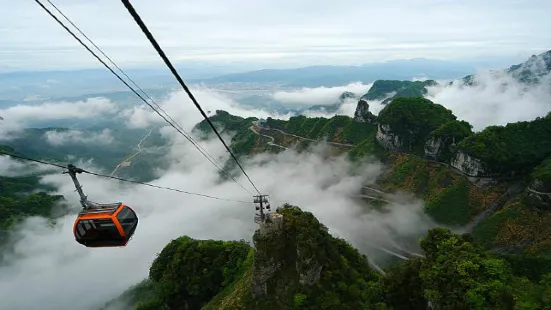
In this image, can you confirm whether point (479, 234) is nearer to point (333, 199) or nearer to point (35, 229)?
point (333, 199)

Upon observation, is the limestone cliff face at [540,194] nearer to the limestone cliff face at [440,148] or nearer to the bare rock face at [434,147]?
the limestone cliff face at [440,148]

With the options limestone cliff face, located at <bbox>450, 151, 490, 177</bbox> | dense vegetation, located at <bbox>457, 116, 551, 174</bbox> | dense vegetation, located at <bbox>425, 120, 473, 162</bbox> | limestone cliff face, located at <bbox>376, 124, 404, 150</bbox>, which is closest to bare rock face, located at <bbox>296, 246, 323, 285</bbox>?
dense vegetation, located at <bbox>457, 116, 551, 174</bbox>

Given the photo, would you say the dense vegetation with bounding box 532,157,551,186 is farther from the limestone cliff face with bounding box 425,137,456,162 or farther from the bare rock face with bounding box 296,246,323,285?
the bare rock face with bounding box 296,246,323,285

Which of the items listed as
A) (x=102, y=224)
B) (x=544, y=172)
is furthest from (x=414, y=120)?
(x=102, y=224)

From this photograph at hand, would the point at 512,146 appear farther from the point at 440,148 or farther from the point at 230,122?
the point at 230,122

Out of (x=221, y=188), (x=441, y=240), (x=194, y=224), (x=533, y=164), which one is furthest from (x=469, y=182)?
(x=221, y=188)

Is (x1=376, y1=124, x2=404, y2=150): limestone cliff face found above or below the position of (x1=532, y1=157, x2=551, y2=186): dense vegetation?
below

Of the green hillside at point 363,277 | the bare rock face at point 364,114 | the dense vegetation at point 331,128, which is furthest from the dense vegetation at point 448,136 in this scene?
the green hillside at point 363,277
